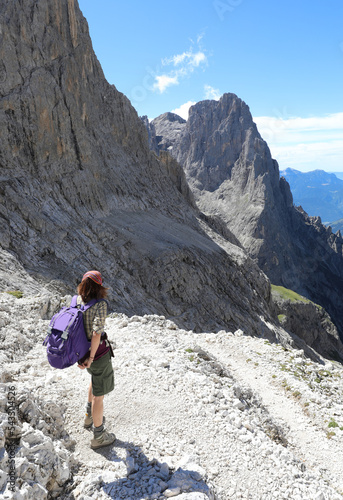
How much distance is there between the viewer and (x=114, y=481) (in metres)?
6.03

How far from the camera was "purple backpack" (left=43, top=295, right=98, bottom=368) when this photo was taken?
662 cm

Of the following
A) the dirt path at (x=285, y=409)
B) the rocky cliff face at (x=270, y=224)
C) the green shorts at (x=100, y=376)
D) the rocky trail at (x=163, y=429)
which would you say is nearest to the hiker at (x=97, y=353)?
the green shorts at (x=100, y=376)

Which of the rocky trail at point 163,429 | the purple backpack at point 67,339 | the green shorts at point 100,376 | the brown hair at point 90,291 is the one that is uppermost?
the brown hair at point 90,291

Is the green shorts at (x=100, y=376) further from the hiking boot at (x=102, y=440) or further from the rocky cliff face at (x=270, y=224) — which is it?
the rocky cliff face at (x=270, y=224)

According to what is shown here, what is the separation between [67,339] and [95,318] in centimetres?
66

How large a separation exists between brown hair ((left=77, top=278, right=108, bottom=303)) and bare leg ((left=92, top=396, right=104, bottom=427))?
7.07ft

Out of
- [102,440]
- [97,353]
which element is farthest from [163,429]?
[97,353]

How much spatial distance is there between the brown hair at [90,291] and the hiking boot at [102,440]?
2839mm

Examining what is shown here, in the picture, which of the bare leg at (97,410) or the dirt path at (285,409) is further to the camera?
the dirt path at (285,409)

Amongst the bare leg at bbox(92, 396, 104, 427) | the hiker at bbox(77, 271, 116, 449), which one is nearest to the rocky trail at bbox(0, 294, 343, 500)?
the hiker at bbox(77, 271, 116, 449)

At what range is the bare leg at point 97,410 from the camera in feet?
23.4

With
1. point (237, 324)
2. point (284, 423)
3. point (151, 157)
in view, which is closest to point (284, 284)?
point (151, 157)

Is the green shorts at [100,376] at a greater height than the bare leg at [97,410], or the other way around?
the green shorts at [100,376]

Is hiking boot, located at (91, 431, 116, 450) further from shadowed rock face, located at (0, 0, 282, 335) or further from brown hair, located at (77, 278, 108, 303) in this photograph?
shadowed rock face, located at (0, 0, 282, 335)
